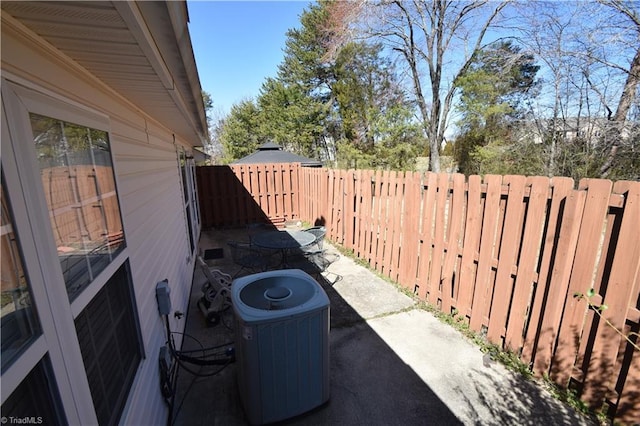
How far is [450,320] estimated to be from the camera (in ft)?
11.9

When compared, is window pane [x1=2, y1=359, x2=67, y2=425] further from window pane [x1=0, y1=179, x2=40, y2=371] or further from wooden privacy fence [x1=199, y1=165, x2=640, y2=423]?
wooden privacy fence [x1=199, y1=165, x2=640, y2=423]

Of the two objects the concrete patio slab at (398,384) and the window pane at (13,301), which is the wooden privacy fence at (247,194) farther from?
the window pane at (13,301)

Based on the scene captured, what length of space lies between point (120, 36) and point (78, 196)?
2.34 ft

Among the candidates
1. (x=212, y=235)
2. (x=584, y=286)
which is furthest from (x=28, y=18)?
(x=212, y=235)

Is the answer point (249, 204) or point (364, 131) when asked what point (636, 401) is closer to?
point (249, 204)

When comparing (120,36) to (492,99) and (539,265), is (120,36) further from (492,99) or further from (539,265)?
(492,99)

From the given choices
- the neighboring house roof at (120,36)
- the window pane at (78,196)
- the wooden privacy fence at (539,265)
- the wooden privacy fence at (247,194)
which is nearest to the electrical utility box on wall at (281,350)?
the window pane at (78,196)

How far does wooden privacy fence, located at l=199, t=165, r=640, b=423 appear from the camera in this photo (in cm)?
213

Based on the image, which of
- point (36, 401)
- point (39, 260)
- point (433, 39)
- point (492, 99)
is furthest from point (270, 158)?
point (492, 99)

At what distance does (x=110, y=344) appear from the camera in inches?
58.4

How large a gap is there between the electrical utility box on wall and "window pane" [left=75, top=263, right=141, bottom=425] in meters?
0.68

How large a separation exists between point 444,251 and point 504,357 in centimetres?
131

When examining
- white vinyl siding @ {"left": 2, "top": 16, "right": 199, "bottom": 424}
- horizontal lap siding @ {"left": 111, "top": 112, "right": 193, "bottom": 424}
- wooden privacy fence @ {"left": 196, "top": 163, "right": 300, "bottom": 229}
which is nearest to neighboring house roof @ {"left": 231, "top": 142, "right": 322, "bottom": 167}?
wooden privacy fence @ {"left": 196, "top": 163, "right": 300, "bottom": 229}

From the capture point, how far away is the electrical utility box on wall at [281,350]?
203 cm
